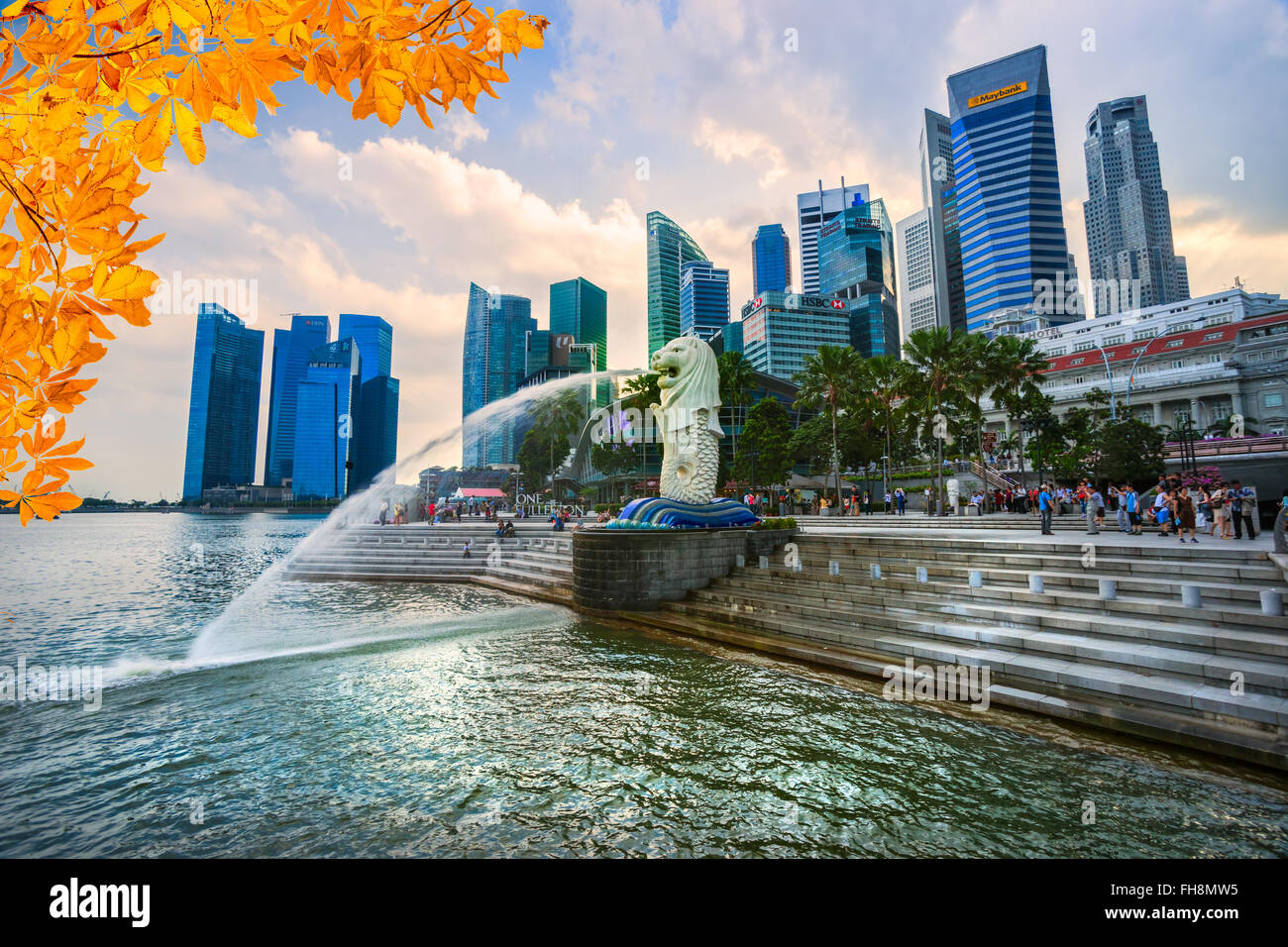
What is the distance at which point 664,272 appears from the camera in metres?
184

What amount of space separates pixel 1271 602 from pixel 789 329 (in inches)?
4983

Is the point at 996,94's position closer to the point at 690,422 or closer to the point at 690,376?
the point at 690,376

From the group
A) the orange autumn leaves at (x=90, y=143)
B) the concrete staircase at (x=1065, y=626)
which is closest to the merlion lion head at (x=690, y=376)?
the concrete staircase at (x=1065, y=626)

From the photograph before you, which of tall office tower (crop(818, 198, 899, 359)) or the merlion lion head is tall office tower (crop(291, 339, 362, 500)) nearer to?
the merlion lion head

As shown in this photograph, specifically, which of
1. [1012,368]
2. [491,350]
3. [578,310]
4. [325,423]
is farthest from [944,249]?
[325,423]

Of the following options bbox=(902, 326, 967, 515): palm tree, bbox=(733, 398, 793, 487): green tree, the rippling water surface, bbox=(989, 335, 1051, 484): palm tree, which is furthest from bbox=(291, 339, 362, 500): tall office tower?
the rippling water surface

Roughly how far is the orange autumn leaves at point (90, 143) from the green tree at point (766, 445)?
38708mm

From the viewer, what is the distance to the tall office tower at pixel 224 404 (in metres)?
77.9

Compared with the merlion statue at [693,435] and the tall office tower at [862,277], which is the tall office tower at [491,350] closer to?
the tall office tower at [862,277]

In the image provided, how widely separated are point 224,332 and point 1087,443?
97.1 meters

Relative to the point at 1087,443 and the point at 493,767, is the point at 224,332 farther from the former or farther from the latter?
the point at 1087,443

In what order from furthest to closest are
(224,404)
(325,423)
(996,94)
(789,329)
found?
(996,94)
(325,423)
(789,329)
(224,404)

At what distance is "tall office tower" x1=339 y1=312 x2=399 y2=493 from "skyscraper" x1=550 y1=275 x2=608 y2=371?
49715 millimetres
